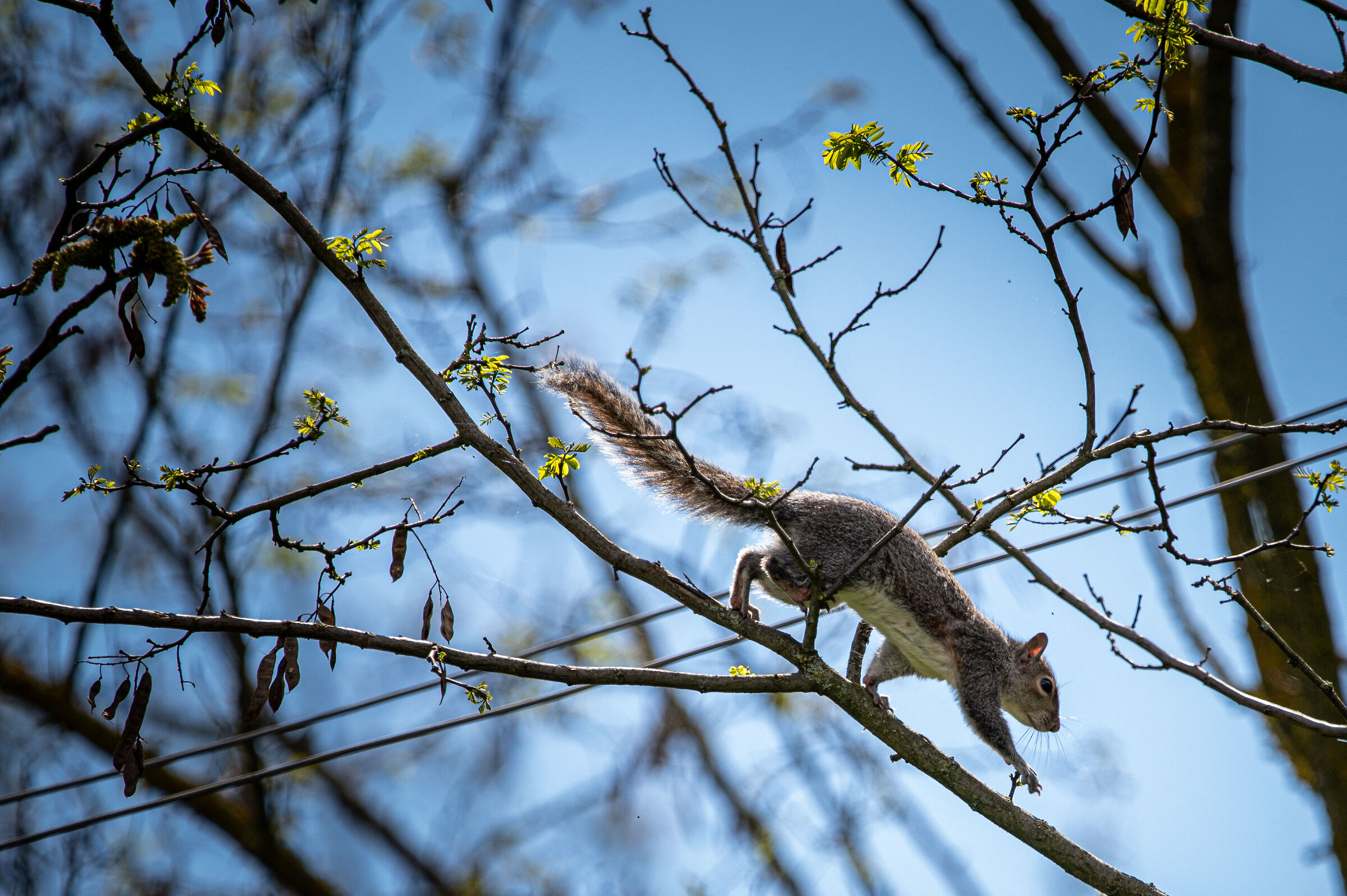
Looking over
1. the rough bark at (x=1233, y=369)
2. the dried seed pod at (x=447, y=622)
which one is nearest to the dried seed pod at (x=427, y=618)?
the dried seed pod at (x=447, y=622)

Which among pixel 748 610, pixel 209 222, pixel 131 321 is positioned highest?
pixel 209 222

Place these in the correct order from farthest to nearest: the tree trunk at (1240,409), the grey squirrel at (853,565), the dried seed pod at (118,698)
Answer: the tree trunk at (1240,409) → the grey squirrel at (853,565) → the dried seed pod at (118,698)

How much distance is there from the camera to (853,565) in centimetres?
404

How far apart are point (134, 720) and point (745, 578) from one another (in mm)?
2278

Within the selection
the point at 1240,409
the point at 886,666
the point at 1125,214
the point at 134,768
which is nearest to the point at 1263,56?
the point at 1125,214

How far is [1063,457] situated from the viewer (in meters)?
4.12

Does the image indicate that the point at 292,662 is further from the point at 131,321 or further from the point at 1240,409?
the point at 1240,409

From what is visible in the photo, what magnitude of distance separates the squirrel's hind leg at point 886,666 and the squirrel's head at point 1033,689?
26.6 inches

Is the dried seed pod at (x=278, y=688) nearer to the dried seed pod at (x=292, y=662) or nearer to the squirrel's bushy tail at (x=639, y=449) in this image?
the dried seed pod at (x=292, y=662)

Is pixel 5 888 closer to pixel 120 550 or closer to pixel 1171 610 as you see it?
pixel 120 550

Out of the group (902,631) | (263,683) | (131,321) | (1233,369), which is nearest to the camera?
(131,321)

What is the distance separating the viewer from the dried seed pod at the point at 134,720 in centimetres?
301

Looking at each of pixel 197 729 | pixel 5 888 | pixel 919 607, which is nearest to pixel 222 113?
pixel 197 729

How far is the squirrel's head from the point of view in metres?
4.99
